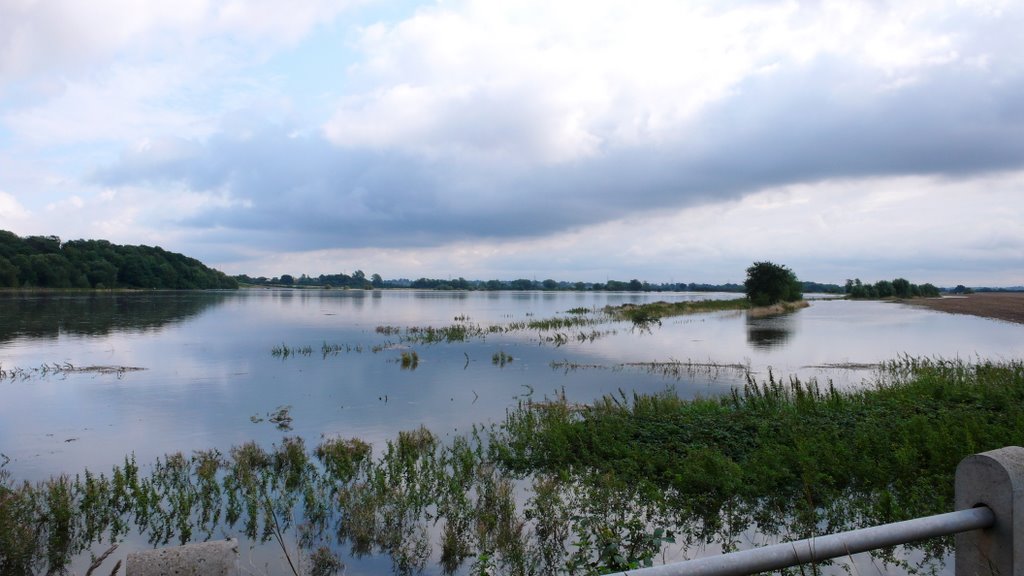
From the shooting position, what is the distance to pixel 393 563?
8.18 meters

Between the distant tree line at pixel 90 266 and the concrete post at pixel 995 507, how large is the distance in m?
151

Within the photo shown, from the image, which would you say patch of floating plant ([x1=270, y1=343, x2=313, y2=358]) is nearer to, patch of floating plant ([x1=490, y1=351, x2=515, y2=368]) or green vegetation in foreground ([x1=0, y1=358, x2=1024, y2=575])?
patch of floating plant ([x1=490, y1=351, x2=515, y2=368])

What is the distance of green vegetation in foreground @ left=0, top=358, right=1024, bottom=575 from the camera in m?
8.16

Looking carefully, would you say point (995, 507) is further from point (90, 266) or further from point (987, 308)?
point (90, 266)

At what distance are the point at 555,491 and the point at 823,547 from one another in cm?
750

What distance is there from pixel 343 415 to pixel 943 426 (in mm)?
15799

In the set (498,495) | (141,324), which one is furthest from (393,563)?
(141,324)

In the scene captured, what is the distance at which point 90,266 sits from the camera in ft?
441

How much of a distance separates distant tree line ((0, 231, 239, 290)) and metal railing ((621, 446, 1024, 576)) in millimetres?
150203

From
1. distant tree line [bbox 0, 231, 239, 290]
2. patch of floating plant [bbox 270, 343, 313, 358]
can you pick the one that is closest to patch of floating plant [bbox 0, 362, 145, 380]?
patch of floating plant [bbox 270, 343, 313, 358]

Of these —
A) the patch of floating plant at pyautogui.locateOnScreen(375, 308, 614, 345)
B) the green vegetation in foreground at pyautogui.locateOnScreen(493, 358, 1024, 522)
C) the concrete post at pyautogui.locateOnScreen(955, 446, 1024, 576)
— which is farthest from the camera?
the patch of floating plant at pyautogui.locateOnScreen(375, 308, 614, 345)

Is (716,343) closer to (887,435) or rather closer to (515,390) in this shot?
(515,390)

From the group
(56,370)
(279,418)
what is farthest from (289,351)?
(279,418)

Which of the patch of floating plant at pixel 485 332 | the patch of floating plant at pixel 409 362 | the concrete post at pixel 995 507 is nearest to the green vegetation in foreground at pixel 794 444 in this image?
the concrete post at pixel 995 507
